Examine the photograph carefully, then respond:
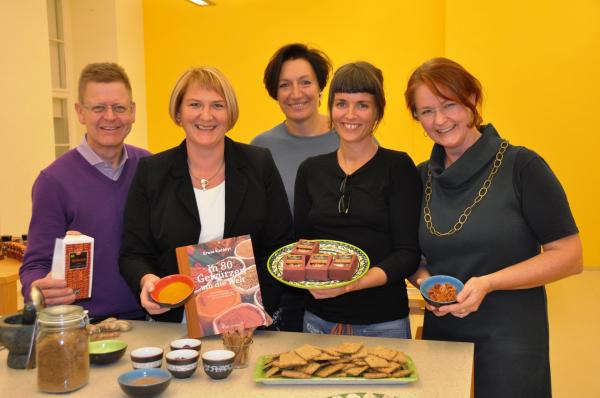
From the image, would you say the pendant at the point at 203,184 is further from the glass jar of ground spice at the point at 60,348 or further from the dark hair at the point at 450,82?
the dark hair at the point at 450,82

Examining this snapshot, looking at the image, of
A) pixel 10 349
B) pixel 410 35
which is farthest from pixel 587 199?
pixel 10 349

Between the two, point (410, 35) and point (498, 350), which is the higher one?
point (410, 35)

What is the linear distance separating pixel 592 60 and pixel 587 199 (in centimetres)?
143

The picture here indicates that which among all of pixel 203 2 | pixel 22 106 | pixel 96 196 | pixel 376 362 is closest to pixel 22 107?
pixel 22 106

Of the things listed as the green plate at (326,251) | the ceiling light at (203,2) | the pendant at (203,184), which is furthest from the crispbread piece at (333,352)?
the ceiling light at (203,2)

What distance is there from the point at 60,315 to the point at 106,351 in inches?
10.1

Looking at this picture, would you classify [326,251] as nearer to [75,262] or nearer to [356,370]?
[356,370]

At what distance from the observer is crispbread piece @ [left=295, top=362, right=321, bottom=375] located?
5.18ft

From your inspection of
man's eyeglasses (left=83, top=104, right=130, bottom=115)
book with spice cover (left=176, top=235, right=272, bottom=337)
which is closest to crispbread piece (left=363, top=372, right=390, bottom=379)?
book with spice cover (left=176, top=235, right=272, bottom=337)

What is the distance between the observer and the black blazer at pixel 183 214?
2.02 m

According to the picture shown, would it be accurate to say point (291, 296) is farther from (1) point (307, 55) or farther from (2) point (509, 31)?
(2) point (509, 31)

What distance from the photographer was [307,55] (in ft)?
9.37

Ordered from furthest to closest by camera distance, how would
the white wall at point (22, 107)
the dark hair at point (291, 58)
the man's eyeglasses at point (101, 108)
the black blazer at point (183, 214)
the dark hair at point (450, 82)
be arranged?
the white wall at point (22, 107) → the dark hair at point (291, 58) → the man's eyeglasses at point (101, 108) → the black blazer at point (183, 214) → the dark hair at point (450, 82)

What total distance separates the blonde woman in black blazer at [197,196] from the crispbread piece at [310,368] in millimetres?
493
